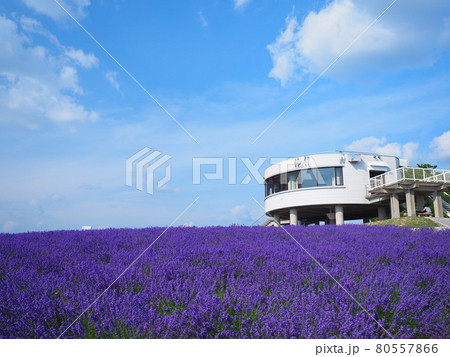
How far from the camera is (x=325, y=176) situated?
25266 millimetres

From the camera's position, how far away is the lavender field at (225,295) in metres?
2.43

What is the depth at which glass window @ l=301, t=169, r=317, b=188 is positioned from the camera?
25234mm

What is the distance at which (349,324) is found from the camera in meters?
2.40

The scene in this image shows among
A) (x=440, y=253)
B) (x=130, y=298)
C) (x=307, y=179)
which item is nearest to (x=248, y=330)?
(x=130, y=298)

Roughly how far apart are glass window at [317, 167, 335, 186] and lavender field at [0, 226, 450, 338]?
20.5 meters

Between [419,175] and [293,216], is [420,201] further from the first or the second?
[293,216]

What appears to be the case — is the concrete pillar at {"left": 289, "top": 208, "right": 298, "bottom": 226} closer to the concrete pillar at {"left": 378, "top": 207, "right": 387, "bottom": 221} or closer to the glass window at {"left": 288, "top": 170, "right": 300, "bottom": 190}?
the glass window at {"left": 288, "top": 170, "right": 300, "bottom": 190}

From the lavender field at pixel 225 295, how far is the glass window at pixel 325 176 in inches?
807

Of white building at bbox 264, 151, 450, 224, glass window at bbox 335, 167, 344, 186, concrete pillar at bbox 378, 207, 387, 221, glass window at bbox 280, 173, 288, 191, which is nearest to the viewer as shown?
white building at bbox 264, 151, 450, 224

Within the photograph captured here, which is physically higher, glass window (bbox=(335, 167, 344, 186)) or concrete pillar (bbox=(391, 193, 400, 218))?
glass window (bbox=(335, 167, 344, 186))

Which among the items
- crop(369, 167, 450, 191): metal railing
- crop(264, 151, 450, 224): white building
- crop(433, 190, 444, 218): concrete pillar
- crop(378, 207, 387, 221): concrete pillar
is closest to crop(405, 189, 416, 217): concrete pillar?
crop(369, 167, 450, 191): metal railing

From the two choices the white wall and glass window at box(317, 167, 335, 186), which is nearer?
the white wall

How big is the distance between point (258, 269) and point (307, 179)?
22.3m

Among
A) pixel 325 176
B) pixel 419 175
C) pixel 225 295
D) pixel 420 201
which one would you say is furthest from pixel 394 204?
pixel 225 295
